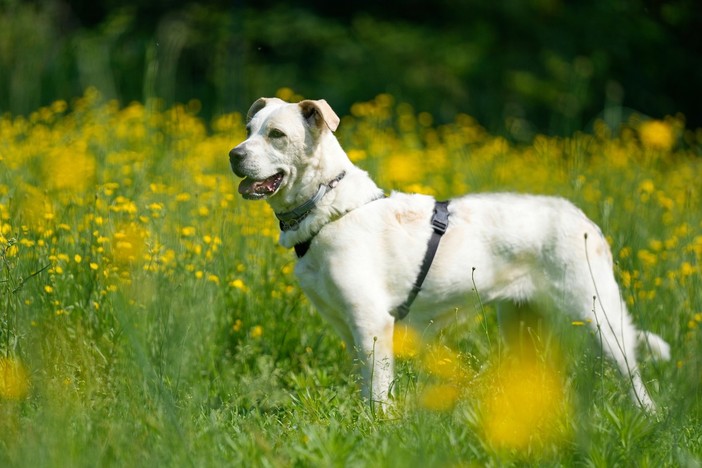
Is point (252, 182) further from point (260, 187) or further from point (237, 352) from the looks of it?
point (237, 352)

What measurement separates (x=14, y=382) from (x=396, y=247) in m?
1.76

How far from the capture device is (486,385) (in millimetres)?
3342

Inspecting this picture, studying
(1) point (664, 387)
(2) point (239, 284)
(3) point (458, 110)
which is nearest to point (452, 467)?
(1) point (664, 387)

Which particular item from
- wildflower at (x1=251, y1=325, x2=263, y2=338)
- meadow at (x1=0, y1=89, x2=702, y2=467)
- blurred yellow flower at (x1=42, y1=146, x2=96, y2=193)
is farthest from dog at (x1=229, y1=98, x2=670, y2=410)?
blurred yellow flower at (x1=42, y1=146, x2=96, y2=193)

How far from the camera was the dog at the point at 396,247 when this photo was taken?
391 centimetres

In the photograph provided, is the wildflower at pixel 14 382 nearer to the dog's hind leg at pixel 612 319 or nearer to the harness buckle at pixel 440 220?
the harness buckle at pixel 440 220

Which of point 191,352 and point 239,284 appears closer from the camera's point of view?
point 191,352

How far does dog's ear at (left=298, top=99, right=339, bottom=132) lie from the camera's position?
400 cm

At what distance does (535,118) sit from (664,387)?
10253 millimetres

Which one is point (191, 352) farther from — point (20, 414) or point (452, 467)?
point (452, 467)

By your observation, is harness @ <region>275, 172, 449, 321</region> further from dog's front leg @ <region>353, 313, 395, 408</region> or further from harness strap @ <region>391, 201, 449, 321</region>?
dog's front leg @ <region>353, 313, 395, 408</region>

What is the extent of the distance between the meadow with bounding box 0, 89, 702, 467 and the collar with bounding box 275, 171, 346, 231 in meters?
0.44

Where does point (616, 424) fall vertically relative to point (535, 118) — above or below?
above

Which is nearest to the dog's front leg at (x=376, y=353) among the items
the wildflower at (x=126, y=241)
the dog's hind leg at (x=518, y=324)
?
the dog's hind leg at (x=518, y=324)
